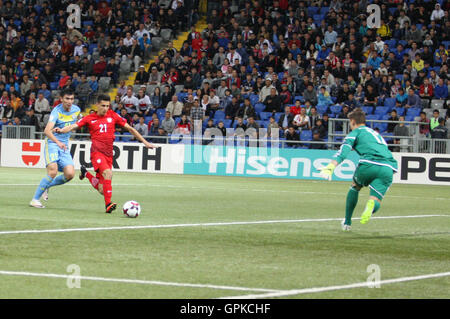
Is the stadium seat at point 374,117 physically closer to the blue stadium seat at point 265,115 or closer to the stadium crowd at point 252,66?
the stadium crowd at point 252,66

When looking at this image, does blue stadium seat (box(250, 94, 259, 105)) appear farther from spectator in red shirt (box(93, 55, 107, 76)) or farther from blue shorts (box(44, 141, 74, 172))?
blue shorts (box(44, 141, 74, 172))

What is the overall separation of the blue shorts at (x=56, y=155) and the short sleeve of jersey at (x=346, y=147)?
5953 mm

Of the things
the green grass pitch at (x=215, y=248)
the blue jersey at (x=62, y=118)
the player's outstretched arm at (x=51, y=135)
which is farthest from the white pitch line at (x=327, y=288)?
the blue jersey at (x=62, y=118)

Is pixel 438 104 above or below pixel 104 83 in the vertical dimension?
below

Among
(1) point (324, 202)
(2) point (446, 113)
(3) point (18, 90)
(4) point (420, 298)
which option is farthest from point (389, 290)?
(3) point (18, 90)

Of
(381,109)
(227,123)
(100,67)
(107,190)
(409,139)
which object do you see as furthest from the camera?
(100,67)

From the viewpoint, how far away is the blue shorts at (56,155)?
15.7m

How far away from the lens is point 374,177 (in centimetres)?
1227

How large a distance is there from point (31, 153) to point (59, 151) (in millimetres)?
17220

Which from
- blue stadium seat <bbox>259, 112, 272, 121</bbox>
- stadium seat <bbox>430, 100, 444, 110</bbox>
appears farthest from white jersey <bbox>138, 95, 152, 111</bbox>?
stadium seat <bbox>430, 100, 444, 110</bbox>

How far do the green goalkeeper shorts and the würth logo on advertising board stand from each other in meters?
22.1

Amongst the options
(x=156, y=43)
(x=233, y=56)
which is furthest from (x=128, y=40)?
(x=233, y=56)

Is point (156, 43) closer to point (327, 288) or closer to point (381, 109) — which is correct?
point (381, 109)

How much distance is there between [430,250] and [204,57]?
981 inches
